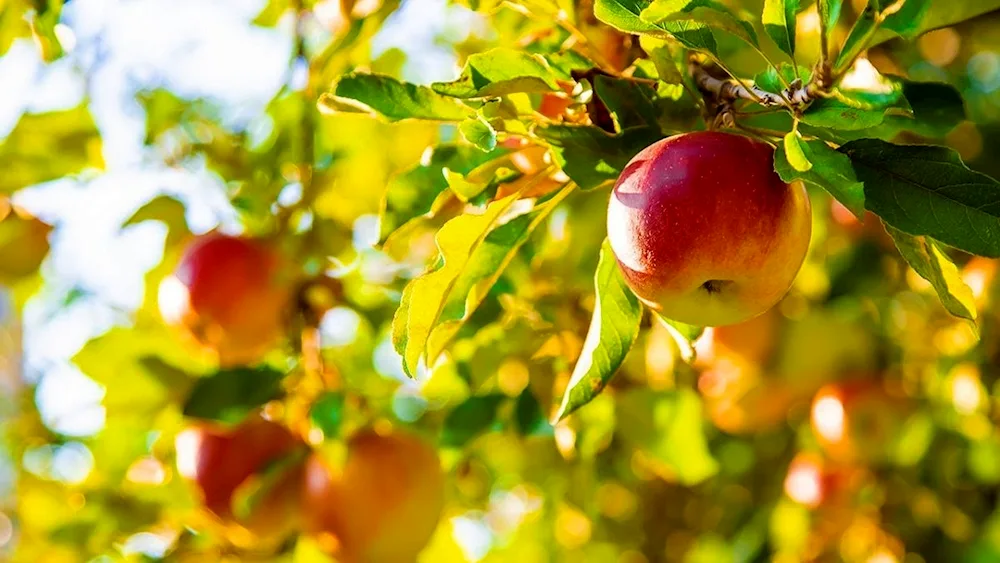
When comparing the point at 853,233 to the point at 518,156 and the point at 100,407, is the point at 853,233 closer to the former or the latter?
the point at 518,156

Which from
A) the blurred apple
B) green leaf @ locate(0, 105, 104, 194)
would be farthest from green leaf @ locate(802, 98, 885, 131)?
the blurred apple

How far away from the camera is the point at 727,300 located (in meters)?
0.96

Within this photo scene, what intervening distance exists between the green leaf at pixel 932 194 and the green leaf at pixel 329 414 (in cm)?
90

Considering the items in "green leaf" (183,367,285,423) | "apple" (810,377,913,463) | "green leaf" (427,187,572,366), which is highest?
"green leaf" (427,187,572,366)

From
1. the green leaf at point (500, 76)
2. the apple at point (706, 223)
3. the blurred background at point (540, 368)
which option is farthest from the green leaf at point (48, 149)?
the apple at point (706, 223)

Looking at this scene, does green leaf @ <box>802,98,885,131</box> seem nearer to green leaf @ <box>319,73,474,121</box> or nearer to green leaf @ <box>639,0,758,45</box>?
green leaf @ <box>639,0,758,45</box>

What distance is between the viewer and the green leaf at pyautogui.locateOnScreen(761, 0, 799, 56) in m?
0.94

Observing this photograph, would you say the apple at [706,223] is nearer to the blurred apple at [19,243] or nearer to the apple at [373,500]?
the apple at [373,500]

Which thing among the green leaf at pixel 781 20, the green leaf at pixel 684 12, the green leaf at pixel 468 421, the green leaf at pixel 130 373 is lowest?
the green leaf at pixel 130 373

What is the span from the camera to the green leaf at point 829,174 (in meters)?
0.81

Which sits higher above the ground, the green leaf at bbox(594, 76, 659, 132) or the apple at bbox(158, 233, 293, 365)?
the green leaf at bbox(594, 76, 659, 132)

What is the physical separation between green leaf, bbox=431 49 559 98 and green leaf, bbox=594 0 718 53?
100mm

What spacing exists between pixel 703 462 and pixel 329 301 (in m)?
0.68

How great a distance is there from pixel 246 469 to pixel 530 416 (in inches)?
19.2
